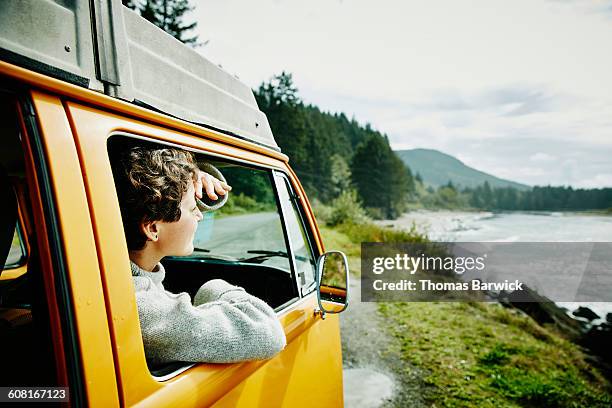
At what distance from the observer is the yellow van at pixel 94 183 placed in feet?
2.72

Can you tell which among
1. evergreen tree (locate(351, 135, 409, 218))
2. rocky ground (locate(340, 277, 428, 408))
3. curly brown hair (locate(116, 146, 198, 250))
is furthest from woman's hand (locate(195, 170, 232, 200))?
evergreen tree (locate(351, 135, 409, 218))

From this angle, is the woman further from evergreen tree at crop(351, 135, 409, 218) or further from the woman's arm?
evergreen tree at crop(351, 135, 409, 218)

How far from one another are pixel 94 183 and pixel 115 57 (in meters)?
0.40

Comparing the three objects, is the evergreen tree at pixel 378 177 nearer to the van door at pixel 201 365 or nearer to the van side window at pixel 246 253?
the van side window at pixel 246 253

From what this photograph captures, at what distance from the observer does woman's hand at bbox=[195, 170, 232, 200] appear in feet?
4.63

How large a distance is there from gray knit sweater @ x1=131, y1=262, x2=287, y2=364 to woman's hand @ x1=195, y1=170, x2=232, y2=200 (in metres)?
0.34

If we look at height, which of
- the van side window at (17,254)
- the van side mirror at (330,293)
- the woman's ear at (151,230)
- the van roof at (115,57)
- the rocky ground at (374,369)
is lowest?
the rocky ground at (374,369)

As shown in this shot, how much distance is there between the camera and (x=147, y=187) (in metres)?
1.20

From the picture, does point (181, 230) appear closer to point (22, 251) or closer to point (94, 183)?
point (94, 183)

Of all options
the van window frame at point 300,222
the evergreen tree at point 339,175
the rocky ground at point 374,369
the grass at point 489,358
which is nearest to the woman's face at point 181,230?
the van window frame at point 300,222

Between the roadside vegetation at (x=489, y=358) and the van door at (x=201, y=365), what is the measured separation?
134 inches

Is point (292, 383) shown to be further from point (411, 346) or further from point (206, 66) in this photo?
point (411, 346)

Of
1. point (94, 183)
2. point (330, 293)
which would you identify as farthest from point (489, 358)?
point (94, 183)

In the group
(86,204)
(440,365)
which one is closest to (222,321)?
(86,204)
